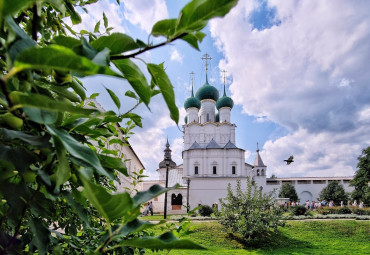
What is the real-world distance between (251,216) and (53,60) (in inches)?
440

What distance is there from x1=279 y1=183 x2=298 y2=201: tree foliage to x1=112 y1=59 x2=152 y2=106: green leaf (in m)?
37.8

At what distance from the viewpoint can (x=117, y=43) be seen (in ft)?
1.77

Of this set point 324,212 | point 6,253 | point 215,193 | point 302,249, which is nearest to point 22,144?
point 6,253

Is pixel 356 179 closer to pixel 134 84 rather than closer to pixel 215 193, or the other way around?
pixel 215 193

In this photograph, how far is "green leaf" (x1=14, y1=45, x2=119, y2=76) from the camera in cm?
35

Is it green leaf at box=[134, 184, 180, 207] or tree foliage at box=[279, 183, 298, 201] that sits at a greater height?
tree foliage at box=[279, 183, 298, 201]

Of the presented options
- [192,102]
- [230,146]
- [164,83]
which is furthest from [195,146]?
[164,83]

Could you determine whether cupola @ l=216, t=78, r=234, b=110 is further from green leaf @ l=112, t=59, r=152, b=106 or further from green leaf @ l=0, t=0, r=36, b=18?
green leaf @ l=0, t=0, r=36, b=18

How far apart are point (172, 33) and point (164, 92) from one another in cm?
12

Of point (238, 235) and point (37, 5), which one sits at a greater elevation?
point (37, 5)

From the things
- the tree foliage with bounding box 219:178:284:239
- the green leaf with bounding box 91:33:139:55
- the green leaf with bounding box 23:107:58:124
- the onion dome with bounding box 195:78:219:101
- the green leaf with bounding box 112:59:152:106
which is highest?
the onion dome with bounding box 195:78:219:101

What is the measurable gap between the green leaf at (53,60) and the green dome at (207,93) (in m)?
30.7

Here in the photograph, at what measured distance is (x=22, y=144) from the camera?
0.66 metres

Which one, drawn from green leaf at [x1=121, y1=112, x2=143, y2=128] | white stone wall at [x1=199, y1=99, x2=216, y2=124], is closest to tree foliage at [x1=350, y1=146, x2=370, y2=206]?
white stone wall at [x1=199, y1=99, x2=216, y2=124]
